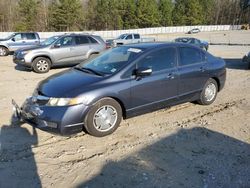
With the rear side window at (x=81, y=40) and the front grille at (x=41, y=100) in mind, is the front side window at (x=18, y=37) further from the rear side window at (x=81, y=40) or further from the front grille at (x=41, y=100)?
the front grille at (x=41, y=100)

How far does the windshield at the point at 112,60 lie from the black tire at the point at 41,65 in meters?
6.32

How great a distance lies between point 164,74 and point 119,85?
1119 mm

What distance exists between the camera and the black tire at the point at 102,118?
4.91 metres

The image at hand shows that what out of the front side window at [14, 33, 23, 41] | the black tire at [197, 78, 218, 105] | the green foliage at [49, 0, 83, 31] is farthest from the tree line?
the black tire at [197, 78, 218, 105]

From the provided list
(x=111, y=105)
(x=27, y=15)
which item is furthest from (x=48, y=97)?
(x=27, y=15)

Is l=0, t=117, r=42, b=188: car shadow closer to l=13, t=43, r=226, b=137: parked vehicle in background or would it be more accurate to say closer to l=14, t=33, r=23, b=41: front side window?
l=13, t=43, r=226, b=137: parked vehicle in background

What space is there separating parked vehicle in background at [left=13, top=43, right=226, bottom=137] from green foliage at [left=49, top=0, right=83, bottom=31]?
67139 millimetres

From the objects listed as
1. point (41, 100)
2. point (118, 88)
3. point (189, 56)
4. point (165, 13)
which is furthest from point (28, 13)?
point (118, 88)

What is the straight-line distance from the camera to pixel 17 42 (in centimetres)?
2011

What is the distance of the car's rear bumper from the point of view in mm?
4656

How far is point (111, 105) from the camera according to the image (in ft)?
16.8

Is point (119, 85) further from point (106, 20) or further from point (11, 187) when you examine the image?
point (106, 20)

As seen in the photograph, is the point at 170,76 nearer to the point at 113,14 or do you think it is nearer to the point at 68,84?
the point at 68,84

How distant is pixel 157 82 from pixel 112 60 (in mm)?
997
